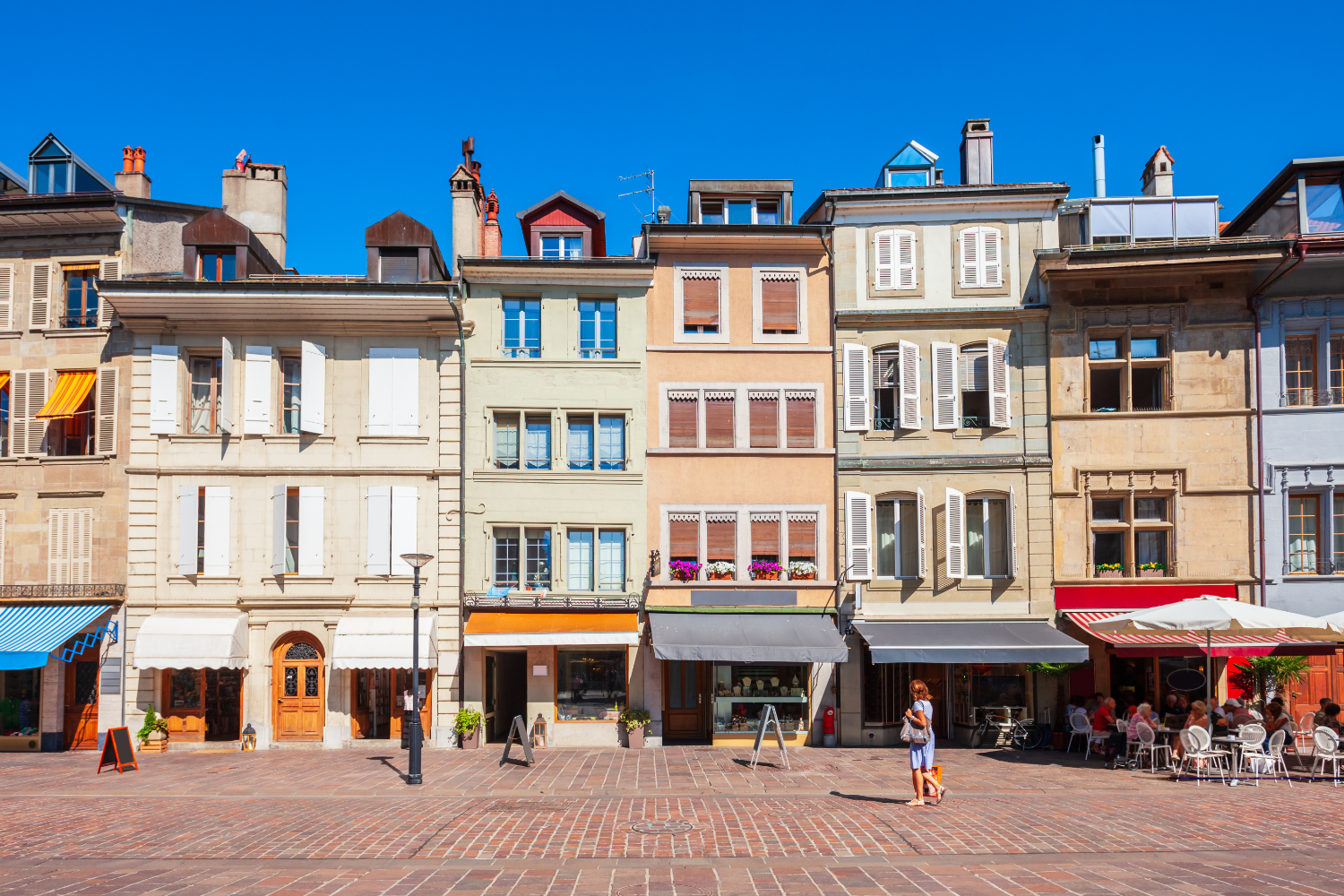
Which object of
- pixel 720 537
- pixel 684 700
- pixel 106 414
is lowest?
pixel 684 700

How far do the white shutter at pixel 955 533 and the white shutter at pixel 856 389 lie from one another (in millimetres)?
2635

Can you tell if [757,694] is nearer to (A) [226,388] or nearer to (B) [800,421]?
(B) [800,421]

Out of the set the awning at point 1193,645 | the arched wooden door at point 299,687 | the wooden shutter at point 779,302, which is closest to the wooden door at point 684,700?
the arched wooden door at point 299,687

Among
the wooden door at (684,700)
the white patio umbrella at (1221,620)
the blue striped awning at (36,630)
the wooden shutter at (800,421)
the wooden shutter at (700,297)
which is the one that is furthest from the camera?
the wooden shutter at (700,297)

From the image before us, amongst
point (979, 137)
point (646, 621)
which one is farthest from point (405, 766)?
point (979, 137)

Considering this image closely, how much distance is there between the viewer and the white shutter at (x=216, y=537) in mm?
21609

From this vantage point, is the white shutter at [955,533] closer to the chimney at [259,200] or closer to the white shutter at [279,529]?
the white shutter at [279,529]

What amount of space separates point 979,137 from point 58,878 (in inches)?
931

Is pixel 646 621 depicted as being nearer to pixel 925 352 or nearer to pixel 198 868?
pixel 925 352

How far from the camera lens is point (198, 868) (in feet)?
37.3

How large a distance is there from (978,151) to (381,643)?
1866 centimetres

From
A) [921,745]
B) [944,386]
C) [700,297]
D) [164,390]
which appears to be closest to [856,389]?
[944,386]

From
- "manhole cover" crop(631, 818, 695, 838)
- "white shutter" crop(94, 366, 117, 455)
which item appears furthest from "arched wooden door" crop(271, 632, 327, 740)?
"manhole cover" crop(631, 818, 695, 838)

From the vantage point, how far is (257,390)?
21.9m
